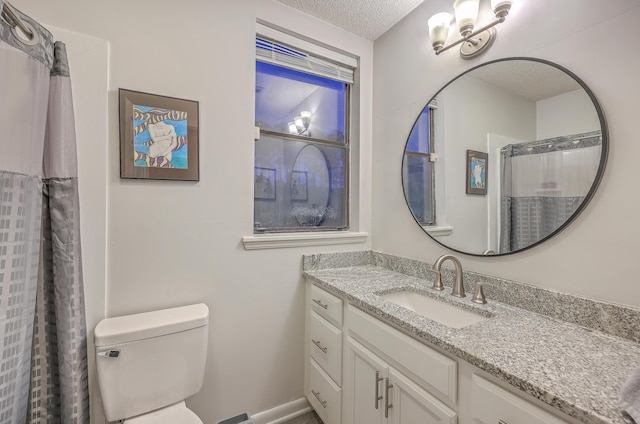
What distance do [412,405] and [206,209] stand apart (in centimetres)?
128

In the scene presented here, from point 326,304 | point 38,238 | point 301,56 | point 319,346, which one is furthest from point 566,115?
point 38,238

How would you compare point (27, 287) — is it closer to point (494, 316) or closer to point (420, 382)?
point (420, 382)

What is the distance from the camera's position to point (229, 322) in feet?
5.02

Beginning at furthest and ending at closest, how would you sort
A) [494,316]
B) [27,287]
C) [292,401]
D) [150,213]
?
[292,401], [150,213], [494,316], [27,287]

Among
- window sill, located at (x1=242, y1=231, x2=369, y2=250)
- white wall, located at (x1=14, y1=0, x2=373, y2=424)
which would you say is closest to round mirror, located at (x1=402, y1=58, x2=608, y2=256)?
window sill, located at (x1=242, y1=231, x2=369, y2=250)

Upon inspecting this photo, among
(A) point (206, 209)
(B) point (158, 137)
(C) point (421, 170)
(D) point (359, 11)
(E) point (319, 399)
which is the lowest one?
(E) point (319, 399)

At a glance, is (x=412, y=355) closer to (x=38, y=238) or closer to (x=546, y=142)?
(x=546, y=142)

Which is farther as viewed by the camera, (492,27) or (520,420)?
(492,27)

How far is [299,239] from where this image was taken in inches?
67.3

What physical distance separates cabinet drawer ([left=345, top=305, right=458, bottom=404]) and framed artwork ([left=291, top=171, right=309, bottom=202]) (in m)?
0.86

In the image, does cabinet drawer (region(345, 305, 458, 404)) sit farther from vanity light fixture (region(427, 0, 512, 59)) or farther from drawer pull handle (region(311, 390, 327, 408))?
vanity light fixture (region(427, 0, 512, 59))

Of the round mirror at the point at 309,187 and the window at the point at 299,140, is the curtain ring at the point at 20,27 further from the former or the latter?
the round mirror at the point at 309,187

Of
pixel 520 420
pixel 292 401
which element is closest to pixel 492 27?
pixel 520 420

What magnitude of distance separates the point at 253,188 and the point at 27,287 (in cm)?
98
